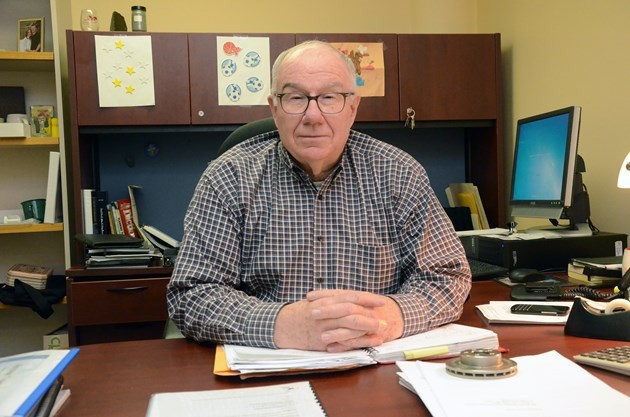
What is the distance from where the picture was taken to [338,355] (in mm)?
941

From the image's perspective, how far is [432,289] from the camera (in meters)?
1.20

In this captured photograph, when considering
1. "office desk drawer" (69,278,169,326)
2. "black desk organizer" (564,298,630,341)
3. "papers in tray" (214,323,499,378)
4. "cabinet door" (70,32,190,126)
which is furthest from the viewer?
"cabinet door" (70,32,190,126)

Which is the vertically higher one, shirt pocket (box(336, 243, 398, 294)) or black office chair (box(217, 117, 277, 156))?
black office chair (box(217, 117, 277, 156))

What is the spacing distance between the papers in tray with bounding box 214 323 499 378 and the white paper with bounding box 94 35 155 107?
5.68 feet

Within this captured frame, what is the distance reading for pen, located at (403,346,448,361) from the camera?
942mm

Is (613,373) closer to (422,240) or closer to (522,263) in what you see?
(422,240)

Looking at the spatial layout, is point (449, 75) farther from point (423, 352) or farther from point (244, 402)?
point (244, 402)

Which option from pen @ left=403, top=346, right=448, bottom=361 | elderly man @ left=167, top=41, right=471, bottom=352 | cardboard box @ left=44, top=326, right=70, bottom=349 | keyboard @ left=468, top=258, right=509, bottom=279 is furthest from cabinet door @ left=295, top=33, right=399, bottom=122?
pen @ left=403, top=346, right=448, bottom=361

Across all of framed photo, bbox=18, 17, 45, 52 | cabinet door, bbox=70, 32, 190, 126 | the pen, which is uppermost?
framed photo, bbox=18, 17, 45, 52

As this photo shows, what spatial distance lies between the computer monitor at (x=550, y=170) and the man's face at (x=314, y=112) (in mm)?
766

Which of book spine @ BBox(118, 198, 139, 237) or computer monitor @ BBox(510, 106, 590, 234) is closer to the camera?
computer monitor @ BBox(510, 106, 590, 234)

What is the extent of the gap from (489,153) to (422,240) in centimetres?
170

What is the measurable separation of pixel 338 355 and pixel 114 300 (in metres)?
1.62

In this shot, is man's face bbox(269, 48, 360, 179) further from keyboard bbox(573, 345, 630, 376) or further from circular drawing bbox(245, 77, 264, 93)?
circular drawing bbox(245, 77, 264, 93)
